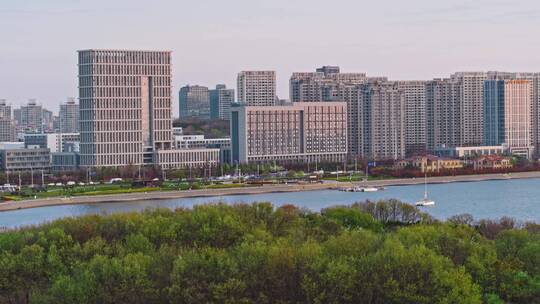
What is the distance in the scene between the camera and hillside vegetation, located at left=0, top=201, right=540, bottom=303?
11695mm

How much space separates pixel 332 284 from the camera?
1161cm

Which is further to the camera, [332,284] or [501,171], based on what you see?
[501,171]

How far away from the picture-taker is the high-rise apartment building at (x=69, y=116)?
64463mm

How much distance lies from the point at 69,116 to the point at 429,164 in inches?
1175

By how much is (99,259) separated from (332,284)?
2.69 meters

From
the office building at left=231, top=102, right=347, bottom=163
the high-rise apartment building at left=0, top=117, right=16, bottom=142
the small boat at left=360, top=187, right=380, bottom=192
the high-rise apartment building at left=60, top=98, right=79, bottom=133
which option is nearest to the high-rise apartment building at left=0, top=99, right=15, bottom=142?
the high-rise apartment building at left=0, top=117, right=16, bottom=142

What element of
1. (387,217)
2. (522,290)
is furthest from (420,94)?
(522,290)

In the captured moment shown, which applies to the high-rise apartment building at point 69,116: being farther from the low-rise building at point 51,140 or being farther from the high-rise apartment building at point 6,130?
the low-rise building at point 51,140

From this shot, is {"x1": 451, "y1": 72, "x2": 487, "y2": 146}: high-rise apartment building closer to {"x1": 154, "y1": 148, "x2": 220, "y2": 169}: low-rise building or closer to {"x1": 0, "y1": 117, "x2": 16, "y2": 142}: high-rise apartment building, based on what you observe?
{"x1": 154, "y1": 148, "x2": 220, "y2": 169}: low-rise building

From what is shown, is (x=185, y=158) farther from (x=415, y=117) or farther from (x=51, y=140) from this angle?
(x=415, y=117)

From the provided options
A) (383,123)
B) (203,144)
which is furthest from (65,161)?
(383,123)

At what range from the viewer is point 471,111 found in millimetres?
52656

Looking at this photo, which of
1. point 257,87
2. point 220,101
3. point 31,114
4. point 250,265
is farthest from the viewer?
point 31,114

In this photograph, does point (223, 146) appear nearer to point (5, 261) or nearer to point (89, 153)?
point (89, 153)
